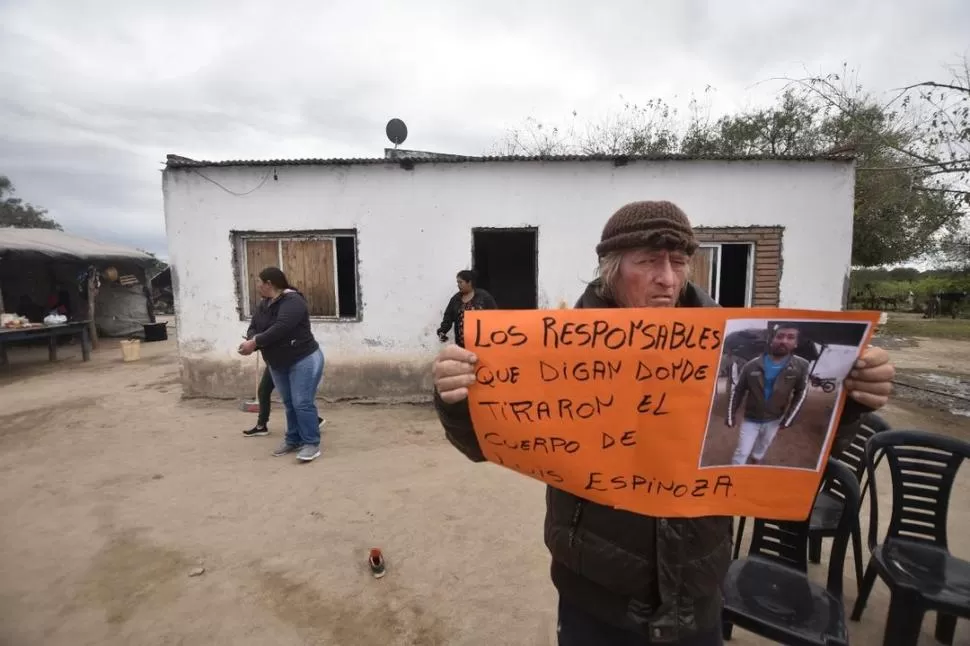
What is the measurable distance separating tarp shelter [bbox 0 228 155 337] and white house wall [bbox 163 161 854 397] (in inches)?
357

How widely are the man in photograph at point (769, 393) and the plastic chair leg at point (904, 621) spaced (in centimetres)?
164

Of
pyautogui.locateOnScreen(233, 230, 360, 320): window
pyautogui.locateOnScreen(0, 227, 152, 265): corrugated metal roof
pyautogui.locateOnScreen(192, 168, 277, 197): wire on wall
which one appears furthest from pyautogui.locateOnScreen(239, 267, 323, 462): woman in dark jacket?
pyautogui.locateOnScreen(0, 227, 152, 265): corrugated metal roof

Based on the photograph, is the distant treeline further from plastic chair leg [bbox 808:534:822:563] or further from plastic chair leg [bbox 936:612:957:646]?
plastic chair leg [bbox 936:612:957:646]

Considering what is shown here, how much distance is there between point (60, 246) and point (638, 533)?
17.7 meters

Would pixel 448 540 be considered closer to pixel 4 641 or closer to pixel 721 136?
pixel 4 641

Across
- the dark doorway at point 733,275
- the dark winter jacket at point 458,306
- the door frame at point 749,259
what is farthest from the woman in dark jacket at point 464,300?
the dark doorway at point 733,275

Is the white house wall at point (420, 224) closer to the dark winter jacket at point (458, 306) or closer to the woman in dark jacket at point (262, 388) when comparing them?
the dark winter jacket at point (458, 306)

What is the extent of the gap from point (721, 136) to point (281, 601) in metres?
18.3

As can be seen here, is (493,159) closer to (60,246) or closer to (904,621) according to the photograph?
(904,621)

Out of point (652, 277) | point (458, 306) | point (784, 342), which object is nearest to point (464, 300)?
point (458, 306)

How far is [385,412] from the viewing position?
6.54 m

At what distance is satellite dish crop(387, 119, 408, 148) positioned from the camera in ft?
25.6

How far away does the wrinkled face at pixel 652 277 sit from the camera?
1291mm

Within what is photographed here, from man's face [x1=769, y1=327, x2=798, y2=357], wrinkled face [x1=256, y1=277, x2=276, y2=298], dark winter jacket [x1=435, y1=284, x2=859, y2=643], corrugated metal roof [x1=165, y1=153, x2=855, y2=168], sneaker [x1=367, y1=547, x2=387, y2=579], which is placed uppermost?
corrugated metal roof [x1=165, y1=153, x2=855, y2=168]
